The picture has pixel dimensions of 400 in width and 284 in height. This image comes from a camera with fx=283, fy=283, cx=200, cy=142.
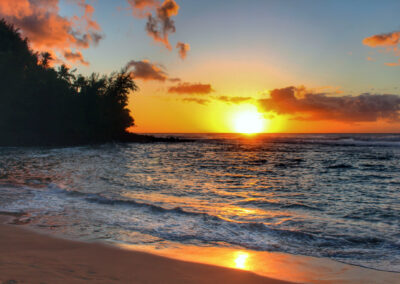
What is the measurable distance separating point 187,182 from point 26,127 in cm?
4730

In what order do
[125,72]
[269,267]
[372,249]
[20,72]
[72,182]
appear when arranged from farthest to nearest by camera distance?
[125,72] < [20,72] < [72,182] < [372,249] < [269,267]

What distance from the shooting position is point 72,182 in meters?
14.5

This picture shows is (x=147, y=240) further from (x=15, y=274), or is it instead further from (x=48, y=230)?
(x=15, y=274)

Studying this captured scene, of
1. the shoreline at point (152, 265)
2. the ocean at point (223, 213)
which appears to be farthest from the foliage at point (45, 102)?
the shoreline at point (152, 265)

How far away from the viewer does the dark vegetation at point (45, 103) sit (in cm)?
4741

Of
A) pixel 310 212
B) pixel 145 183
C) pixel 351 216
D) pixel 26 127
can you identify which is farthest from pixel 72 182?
pixel 26 127

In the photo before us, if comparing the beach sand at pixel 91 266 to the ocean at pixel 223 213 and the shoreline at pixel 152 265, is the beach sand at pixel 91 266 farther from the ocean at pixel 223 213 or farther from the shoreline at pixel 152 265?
the ocean at pixel 223 213

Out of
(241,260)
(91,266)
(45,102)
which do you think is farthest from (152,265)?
(45,102)

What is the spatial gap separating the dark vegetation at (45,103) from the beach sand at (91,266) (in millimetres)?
48755

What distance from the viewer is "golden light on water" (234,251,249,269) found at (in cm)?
498

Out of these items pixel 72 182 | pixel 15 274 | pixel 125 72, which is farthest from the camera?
pixel 125 72

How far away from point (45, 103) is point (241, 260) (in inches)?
2181

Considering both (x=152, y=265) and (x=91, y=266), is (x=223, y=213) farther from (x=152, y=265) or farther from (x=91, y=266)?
(x=91, y=266)

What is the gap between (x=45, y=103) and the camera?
51625 mm
